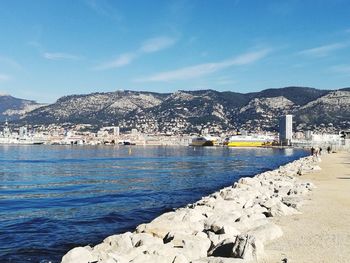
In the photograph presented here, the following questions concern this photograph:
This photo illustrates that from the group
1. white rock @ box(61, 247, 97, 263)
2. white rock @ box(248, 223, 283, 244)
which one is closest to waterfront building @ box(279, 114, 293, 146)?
white rock @ box(248, 223, 283, 244)

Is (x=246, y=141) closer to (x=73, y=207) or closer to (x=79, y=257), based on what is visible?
(x=73, y=207)

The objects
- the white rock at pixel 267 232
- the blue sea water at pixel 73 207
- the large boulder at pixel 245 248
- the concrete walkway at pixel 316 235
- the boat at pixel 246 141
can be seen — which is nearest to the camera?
the large boulder at pixel 245 248

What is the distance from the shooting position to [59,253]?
12250 mm

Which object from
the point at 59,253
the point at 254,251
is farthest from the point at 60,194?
the point at 254,251

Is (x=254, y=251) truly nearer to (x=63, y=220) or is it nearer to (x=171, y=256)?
(x=171, y=256)

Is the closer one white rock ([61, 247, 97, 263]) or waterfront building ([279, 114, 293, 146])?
white rock ([61, 247, 97, 263])

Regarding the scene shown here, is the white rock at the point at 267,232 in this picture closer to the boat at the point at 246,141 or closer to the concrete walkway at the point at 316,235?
the concrete walkway at the point at 316,235

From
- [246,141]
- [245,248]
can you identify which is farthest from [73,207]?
[246,141]

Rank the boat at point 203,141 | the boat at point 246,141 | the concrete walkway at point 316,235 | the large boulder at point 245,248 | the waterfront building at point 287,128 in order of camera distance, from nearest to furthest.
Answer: the large boulder at point 245,248, the concrete walkway at point 316,235, the boat at point 246,141, the boat at point 203,141, the waterfront building at point 287,128

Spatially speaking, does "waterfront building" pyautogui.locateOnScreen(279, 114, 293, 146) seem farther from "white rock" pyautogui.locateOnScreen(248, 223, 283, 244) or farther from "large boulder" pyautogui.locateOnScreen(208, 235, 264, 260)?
"large boulder" pyautogui.locateOnScreen(208, 235, 264, 260)

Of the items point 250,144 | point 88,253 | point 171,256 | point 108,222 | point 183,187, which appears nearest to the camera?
point 171,256

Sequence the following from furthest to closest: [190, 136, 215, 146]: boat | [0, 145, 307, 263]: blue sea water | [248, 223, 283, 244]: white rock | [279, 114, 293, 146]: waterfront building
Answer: [279, 114, 293, 146]: waterfront building < [190, 136, 215, 146]: boat < [0, 145, 307, 263]: blue sea water < [248, 223, 283, 244]: white rock

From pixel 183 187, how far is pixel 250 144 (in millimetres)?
152175

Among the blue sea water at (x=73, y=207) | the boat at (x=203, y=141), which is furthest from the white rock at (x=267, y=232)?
the boat at (x=203, y=141)
